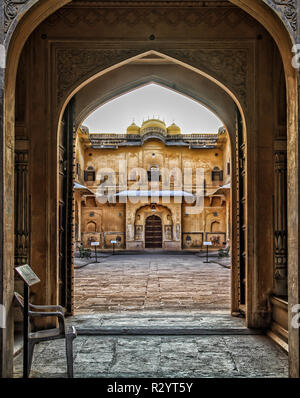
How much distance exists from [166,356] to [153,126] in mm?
21830

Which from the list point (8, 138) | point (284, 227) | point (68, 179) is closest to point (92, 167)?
point (68, 179)

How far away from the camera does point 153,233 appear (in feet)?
78.9

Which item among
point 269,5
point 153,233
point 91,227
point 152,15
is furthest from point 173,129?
point 269,5

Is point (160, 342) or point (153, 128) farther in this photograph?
point (153, 128)

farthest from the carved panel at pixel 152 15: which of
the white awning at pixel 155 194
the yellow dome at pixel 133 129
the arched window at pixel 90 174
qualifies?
the yellow dome at pixel 133 129

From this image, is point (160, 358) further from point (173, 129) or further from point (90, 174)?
point (173, 129)

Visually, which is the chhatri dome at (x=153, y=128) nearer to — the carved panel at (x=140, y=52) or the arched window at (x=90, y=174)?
the arched window at (x=90, y=174)

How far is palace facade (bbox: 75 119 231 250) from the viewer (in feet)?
77.8

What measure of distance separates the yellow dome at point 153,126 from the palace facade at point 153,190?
0.21 ft

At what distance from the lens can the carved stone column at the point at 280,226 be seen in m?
5.29

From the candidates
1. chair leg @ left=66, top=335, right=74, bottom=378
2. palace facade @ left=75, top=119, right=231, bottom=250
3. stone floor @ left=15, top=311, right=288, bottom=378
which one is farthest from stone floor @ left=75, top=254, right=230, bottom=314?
palace facade @ left=75, top=119, right=231, bottom=250

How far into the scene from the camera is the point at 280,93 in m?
5.50

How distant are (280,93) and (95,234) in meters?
19.7

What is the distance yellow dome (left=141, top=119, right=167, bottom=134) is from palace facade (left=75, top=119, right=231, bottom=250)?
0.21ft
